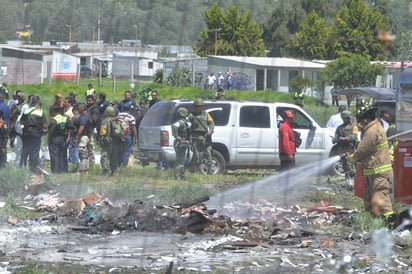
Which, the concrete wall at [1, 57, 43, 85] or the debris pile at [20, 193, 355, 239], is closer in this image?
the concrete wall at [1, 57, 43, 85]

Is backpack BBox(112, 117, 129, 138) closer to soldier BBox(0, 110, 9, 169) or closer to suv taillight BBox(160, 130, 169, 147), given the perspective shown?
suv taillight BBox(160, 130, 169, 147)

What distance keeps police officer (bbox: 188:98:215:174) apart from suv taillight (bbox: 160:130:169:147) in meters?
0.80

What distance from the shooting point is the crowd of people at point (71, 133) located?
1470cm

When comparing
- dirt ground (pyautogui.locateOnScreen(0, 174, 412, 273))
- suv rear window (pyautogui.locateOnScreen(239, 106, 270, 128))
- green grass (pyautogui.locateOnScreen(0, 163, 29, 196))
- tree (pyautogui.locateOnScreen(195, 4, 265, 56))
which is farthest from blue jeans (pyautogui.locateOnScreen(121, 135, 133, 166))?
tree (pyautogui.locateOnScreen(195, 4, 265, 56))

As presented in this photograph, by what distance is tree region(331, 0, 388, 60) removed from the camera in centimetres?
371

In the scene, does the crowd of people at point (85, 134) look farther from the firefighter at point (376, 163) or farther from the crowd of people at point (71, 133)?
the firefighter at point (376, 163)

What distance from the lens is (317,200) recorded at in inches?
512

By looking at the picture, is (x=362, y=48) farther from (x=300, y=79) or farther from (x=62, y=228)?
(x=62, y=228)

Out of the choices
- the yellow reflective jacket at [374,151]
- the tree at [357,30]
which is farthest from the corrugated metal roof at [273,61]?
the yellow reflective jacket at [374,151]

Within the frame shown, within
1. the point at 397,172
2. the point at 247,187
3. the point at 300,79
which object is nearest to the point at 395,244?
the point at 397,172

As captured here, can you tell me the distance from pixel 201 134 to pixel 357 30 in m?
11.3

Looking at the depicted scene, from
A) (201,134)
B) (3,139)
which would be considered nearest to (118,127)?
(201,134)

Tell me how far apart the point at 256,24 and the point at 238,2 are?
0.28m

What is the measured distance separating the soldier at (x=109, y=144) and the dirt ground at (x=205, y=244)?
396cm
